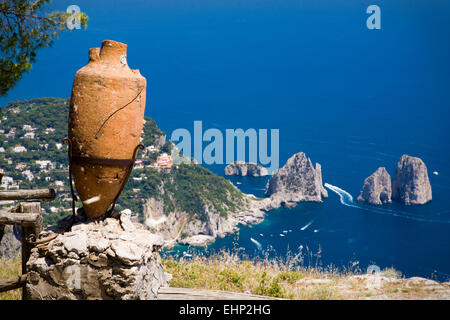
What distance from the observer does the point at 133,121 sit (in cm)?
416

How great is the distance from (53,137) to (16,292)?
51.7 meters

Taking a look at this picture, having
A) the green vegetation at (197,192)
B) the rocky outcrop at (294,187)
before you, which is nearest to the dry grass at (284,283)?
the green vegetation at (197,192)

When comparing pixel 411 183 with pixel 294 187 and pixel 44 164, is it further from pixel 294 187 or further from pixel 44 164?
pixel 44 164

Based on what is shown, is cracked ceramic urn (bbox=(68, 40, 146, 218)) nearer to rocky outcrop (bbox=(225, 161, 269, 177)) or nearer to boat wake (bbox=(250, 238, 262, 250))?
boat wake (bbox=(250, 238, 262, 250))

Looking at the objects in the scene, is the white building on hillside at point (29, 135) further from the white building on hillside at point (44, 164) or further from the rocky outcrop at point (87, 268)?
the rocky outcrop at point (87, 268)

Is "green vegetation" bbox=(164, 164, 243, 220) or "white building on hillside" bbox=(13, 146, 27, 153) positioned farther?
"green vegetation" bbox=(164, 164, 243, 220)

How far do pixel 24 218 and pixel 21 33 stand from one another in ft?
13.4

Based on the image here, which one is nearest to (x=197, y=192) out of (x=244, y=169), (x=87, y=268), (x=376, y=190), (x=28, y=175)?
(x=28, y=175)

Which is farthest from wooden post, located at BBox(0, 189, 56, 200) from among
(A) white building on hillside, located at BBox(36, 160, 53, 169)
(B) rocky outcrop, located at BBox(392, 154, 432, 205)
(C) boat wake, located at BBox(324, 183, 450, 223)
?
(B) rocky outcrop, located at BBox(392, 154, 432, 205)

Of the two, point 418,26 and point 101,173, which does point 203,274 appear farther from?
point 418,26

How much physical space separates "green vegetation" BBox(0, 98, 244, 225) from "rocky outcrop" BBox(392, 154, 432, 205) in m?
36.6

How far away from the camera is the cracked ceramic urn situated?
398 cm

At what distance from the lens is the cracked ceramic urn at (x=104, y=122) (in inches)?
157

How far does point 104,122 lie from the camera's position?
13.1 feet
